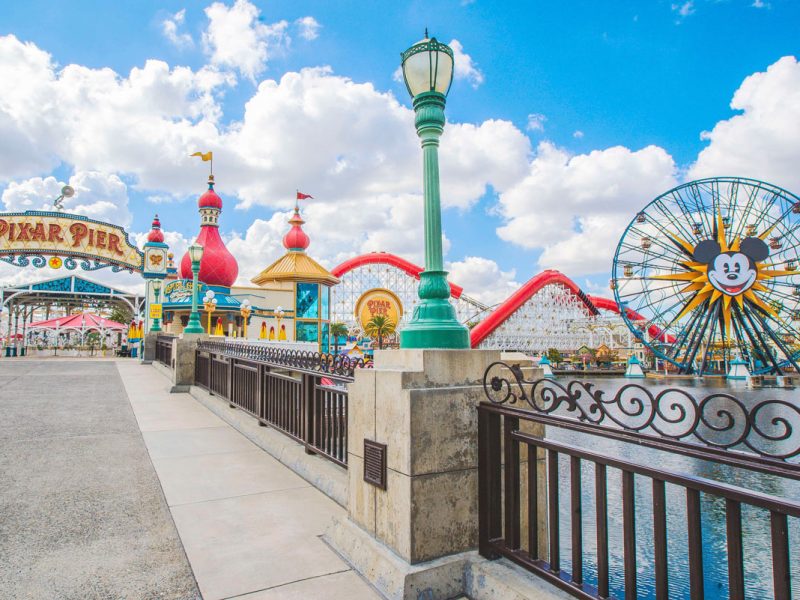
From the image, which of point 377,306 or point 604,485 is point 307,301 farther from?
point 604,485

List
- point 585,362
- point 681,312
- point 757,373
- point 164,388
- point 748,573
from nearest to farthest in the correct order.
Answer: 1. point 748,573
2. point 164,388
3. point 681,312
4. point 757,373
5. point 585,362

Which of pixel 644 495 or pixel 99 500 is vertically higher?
pixel 99 500

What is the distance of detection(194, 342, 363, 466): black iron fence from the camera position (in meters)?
4.74

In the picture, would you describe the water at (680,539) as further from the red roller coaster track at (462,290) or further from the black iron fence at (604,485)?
the red roller coaster track at (462,290)

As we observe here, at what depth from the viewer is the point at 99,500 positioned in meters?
4.18

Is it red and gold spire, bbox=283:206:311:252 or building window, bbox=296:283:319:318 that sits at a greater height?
red and gold spire, bbox=283:206:311:252

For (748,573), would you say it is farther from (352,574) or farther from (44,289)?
(44,289)

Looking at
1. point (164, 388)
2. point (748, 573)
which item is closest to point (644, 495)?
point (748, 573)

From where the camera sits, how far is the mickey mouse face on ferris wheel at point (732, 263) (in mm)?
32969

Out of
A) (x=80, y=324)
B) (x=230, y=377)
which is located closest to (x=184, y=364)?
(x=230, y=377)

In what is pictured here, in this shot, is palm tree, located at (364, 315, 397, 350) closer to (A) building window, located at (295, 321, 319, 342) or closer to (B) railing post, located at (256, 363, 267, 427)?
(A) building window, located at (295, 321, 319, 342)

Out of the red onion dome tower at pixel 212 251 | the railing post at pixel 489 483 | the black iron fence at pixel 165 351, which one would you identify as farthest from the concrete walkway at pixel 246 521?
the red onion dome tower at pixel 212 251

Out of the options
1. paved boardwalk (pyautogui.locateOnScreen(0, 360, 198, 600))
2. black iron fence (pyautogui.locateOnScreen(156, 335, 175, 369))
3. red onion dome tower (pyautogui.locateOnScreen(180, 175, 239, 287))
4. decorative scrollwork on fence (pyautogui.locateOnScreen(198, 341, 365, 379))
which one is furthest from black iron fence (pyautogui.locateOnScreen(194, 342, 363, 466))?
red onion dome tower (pyautogui.locateOnScreen(180, 175, 239, 287))

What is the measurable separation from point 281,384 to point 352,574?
11.1ft
